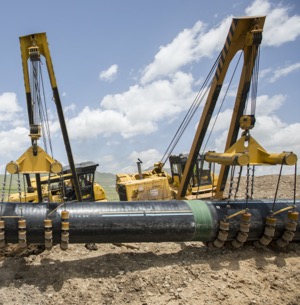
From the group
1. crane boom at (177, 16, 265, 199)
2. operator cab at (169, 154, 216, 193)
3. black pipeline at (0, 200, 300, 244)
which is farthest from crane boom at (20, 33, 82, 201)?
operator cab at (169, 154, 216, 193)

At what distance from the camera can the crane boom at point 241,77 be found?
8.17 meters

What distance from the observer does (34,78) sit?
7.83 m

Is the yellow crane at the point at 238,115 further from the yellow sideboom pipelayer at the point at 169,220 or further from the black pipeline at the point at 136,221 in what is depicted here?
the black pipeline at the point at 136,221

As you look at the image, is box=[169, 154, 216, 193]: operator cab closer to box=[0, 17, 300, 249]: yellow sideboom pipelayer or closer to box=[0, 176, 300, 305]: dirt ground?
box=[0, 17, 300, 249]: yellow sideboom pipelayer

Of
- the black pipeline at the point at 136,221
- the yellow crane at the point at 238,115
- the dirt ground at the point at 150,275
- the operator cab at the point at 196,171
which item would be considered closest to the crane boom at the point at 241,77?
the yellow crane at the point at 238,115

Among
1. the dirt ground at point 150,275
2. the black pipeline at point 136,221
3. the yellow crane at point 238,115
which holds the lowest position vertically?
the dirt ground at point 150,275

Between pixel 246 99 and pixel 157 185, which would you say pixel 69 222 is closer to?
pixel 246 99

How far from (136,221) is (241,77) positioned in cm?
514

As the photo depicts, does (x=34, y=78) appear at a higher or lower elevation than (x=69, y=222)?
higher

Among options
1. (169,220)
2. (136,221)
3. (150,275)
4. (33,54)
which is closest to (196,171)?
(169,220)

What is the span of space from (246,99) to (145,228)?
487 cm

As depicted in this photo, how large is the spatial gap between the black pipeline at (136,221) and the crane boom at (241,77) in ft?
9.16

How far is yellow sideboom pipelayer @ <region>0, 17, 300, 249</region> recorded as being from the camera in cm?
606

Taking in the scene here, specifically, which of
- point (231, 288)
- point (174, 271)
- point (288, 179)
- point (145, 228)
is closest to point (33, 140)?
point (145, 228)
